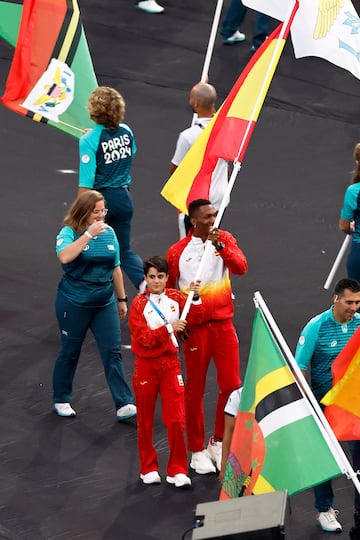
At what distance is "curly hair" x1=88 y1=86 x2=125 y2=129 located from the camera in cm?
935

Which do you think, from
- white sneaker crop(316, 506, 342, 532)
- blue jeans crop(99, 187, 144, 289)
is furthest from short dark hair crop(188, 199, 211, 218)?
white sneaker crop(316, 506, 342, 532)

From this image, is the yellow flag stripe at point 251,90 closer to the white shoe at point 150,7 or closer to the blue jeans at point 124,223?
the blue jeans at point 124,223

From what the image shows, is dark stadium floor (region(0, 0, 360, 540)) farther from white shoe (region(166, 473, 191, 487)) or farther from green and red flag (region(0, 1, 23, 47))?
green and red flag (region(0, 1, 23, 47))

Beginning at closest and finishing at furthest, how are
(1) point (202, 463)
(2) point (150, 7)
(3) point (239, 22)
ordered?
(1) point (202, 463) → (3) point (239, 22) → (2) point (150, 7)

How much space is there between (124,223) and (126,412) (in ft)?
5.84

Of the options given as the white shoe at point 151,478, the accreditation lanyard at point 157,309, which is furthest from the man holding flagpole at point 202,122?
the white shoe at point 151,478

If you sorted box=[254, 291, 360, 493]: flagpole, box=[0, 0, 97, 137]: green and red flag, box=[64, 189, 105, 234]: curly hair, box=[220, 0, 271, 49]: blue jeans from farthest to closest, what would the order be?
box=[220, 0, 271, 49]: blue jeans, box=[0, 0, 97, 137]: green and red flag, box=[64, 189, 105, 234]: curly hair, box=[254, 291, 360, 493]: flagpole

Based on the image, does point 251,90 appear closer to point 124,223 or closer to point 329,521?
point 124,223

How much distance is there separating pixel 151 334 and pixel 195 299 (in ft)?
1.41

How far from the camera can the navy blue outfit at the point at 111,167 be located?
9.53 meters

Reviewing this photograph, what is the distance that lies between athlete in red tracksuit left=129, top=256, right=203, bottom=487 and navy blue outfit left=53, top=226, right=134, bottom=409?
25.2 inches

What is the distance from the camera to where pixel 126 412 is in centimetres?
881

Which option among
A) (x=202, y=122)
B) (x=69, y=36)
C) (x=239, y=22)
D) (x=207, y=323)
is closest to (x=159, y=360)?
(x=207, y=323)

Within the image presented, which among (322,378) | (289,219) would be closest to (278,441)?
(322,378)
